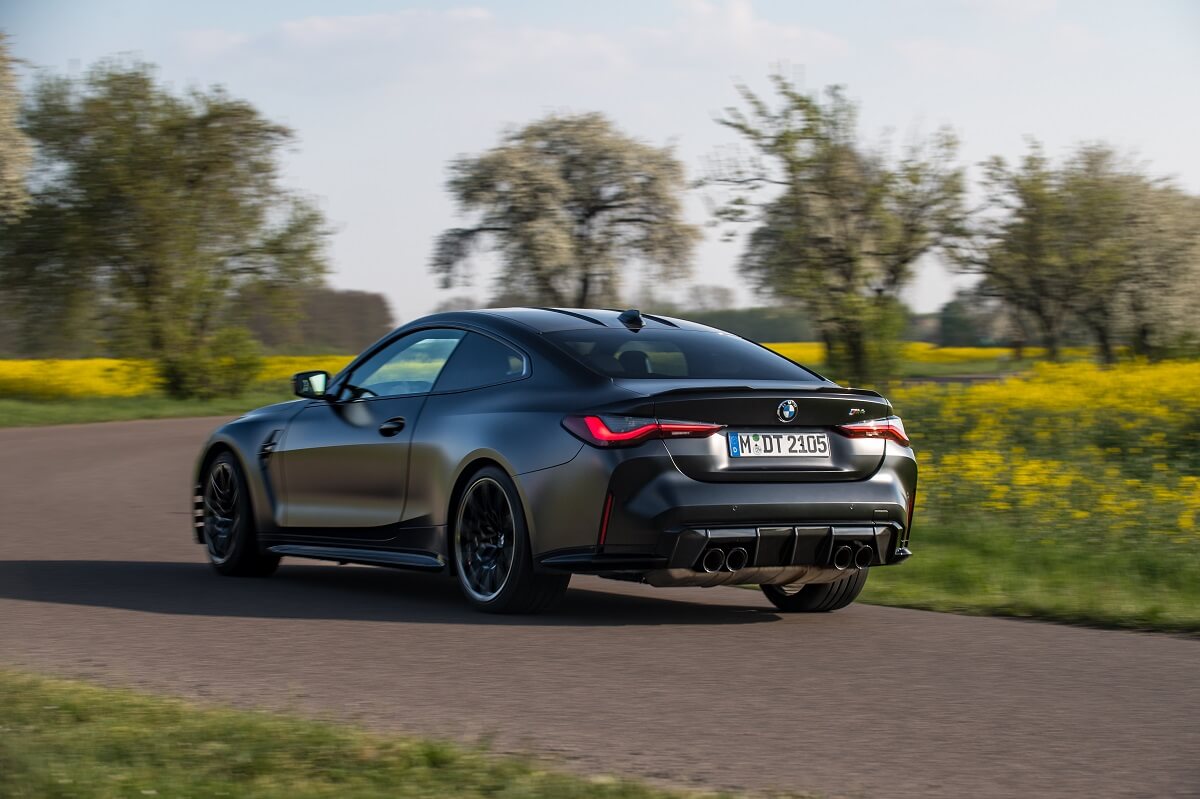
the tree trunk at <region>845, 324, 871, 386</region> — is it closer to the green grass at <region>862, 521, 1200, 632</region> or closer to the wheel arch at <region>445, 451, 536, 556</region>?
the green grass at <region>862, 521, 1200, 632</region>

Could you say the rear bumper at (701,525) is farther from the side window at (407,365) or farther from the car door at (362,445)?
the side window at (407,365)

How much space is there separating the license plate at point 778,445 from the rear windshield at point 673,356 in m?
0.49

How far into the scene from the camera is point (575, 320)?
834 centimetres

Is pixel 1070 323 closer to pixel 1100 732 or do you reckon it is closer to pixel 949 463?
pixel 949 463

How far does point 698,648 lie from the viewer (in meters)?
7.02

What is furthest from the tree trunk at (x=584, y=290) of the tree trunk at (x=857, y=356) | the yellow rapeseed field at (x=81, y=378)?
the tree trunk at (x=857, y=356)

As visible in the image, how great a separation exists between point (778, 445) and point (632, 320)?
1319 mm

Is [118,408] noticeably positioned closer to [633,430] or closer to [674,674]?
[633,430]

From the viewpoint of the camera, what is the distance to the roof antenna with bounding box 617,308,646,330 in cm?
826

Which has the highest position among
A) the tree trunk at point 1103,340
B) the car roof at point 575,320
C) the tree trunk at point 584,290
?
the tree trunk at point 584,290

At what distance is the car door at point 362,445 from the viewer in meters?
8.46

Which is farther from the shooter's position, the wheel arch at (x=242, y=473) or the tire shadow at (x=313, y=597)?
the wheel arch at (x=242, y=473)

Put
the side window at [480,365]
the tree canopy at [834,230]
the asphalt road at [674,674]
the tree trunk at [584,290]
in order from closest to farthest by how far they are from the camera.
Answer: the asphalt road at [674,674]
the side window at [480,365]
the tree canopy at [834,230]
the tree trunk at [584,290]

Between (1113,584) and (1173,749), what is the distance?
4379mm
